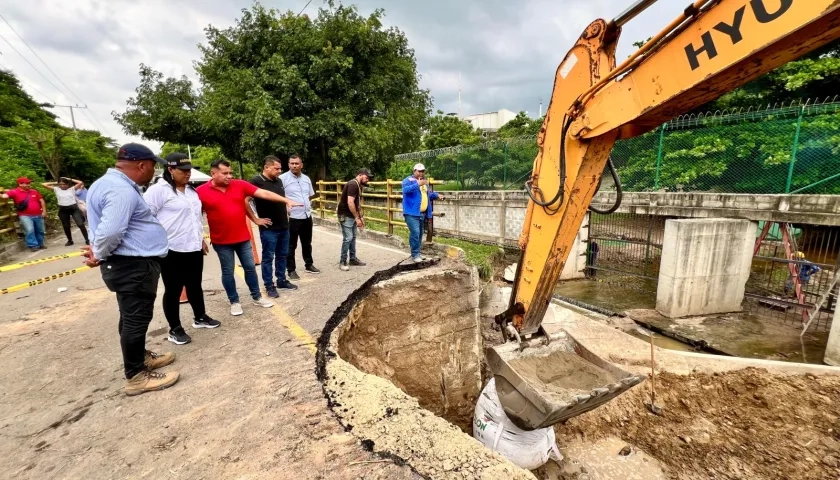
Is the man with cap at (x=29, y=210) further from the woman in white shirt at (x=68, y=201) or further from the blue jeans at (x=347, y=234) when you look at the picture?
the blue jeans at (x=347, y=234)

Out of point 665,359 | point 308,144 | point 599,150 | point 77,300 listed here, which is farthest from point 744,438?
point 308,144

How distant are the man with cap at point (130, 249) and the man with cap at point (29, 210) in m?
7.99

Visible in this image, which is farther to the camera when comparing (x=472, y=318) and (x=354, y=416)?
(x=472, y=318)

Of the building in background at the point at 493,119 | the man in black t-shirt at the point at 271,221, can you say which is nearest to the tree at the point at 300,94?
the man in black t-shirt at the point at 271,221

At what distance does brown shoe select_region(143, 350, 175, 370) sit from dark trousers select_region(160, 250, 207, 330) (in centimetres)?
38

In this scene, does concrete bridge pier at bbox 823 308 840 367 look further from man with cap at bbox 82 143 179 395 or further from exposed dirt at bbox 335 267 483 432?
man with cap at bbox 82 143 179 395

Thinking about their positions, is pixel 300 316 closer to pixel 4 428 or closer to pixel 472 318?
pixel 4 428

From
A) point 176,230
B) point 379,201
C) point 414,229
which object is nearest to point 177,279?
point 176,230

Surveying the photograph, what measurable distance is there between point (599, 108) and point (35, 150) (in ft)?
60.7

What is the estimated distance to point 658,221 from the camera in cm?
883

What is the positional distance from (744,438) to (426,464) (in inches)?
165

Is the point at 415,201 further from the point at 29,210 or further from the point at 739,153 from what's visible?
the point at 29,210

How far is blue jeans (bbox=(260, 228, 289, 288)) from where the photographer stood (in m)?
4.30

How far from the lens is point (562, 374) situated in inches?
118
